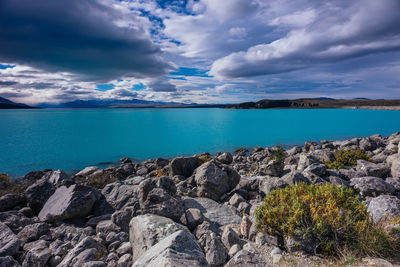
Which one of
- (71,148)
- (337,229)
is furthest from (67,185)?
(71,148)

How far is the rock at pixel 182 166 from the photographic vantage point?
1692cm

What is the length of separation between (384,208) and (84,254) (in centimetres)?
929

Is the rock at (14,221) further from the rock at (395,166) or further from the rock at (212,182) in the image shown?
the rock at (395,166)

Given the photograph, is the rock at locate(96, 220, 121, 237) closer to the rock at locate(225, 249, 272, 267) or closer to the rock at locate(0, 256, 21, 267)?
the rock at locate(0, 256, 21, 267)

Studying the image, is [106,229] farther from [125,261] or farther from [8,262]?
[8,262]

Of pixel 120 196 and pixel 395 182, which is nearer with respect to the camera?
pixel 120 196

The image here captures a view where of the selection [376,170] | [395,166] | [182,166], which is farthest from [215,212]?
[395,166]

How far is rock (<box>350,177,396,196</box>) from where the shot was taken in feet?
31.5

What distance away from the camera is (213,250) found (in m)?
5.58

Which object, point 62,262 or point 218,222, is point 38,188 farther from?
point 218,222

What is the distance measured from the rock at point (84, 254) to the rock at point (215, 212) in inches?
139

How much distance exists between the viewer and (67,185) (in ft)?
33.8

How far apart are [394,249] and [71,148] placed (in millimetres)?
46610

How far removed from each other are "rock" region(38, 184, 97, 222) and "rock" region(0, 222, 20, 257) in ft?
5.55
